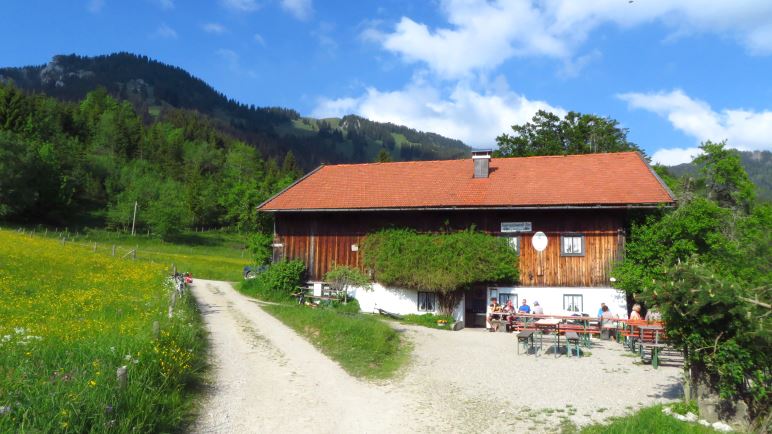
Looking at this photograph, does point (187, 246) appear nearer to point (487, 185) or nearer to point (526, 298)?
point (487, 185)

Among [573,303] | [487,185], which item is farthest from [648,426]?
[487,185]

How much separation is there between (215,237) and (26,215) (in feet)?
75.7

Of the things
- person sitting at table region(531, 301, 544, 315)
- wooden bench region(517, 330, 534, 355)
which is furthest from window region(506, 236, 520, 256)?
wooden bench region(517, 330, 534, 355)

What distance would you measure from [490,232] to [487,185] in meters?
2.93

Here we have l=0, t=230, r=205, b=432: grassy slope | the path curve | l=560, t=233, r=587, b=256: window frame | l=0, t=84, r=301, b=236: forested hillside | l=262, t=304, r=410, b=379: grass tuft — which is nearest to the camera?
l=0, t=230, r=205, b=432: grassy slope

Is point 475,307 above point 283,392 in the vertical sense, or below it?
above

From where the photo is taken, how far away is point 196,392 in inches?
416

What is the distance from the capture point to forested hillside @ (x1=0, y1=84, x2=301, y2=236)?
64.9 m

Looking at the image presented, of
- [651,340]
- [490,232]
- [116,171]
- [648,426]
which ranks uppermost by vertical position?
[116,171]

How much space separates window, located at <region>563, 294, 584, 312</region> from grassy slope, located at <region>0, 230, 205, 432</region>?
1550 centimetres

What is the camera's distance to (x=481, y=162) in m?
28.0

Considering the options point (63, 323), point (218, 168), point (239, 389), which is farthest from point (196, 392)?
point (218, 168)

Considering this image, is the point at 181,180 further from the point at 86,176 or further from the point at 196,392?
the point at 196,392

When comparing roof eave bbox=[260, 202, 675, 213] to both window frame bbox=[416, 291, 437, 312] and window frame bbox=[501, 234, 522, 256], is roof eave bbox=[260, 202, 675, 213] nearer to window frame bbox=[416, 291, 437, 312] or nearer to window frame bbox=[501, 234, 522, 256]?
window frame bbox=[501, 234, 522, 256]
